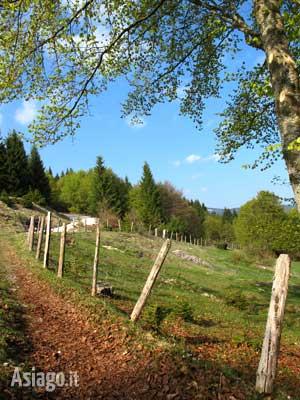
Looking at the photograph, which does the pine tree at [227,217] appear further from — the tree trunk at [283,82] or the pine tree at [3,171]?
the tree trunk at [283,82]

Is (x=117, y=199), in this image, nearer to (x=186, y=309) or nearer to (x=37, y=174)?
(x=37, y=174)

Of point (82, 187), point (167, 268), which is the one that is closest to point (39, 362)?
point (167, 268)

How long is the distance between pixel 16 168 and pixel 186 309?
6502cm

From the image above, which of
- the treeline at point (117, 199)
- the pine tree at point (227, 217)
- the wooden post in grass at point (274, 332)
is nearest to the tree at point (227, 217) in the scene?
the pine tree at point (227, 217)

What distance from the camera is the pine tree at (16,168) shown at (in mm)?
71125

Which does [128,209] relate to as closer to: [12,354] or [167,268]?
[167,268]

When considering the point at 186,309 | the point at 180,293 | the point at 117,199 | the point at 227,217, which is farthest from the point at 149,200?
the point at 227,217

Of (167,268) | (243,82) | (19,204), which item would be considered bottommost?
(167,268)

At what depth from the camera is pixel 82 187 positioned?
11506 cm

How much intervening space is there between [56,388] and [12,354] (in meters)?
1.36

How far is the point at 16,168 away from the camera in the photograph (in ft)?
237

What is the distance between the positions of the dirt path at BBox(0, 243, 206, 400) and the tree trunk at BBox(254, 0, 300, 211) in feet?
12.1

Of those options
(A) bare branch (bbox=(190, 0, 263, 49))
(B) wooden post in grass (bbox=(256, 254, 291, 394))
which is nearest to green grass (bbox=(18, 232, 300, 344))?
(B) wooden post in grass (bbox=(256, 254, 291, 394))

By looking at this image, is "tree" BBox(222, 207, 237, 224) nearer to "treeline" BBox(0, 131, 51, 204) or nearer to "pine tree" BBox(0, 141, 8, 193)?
"treeline" BBox(0, 131, 51, 204)
